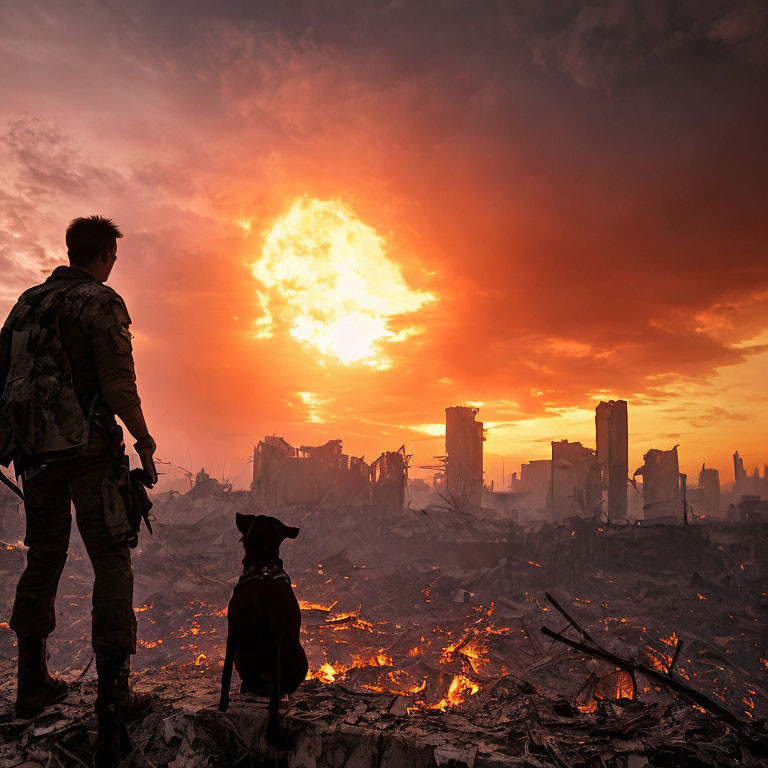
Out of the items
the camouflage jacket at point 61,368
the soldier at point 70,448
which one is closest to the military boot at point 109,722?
the soldier at point 70,448

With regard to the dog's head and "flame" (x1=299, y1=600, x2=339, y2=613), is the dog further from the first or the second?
"flame" (x1=299, y1=600, x2=339, y2=613)

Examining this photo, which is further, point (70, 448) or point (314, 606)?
point (314, 606)

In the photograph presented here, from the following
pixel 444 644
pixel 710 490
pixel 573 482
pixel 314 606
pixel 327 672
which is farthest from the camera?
pixel 710 490

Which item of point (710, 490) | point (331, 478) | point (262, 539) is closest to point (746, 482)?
point (710, 490)

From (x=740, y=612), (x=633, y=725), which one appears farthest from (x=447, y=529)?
(x=633, y=725)

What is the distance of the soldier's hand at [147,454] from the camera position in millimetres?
2281

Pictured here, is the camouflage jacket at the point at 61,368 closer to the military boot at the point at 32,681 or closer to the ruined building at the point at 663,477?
the military boot at the point at 32,681

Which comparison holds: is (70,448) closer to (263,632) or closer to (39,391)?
(39,391)

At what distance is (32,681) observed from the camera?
2328 millimetres

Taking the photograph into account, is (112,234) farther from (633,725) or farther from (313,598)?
(313,598)

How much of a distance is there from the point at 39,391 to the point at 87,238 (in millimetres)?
908

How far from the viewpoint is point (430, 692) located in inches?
280

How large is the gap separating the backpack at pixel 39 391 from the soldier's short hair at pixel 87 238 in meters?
0.32

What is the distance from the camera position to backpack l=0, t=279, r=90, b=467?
2.16 meters
